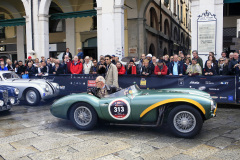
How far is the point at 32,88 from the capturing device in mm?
9586

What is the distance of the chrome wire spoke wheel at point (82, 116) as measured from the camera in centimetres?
552

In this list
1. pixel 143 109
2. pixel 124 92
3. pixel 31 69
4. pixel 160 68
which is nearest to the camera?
pixel 143 109

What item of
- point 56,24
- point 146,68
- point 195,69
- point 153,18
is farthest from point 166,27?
point 195,69

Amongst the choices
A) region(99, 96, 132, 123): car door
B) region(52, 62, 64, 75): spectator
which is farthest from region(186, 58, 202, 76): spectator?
region(52, 62, 64, 75): spectator

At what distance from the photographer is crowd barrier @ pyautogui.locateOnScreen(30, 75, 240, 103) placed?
7734 millimetres

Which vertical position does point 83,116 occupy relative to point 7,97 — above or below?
below

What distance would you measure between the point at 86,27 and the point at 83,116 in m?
13.5

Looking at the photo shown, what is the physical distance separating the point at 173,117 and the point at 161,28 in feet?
60.1

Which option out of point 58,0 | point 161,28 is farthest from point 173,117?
point 161,28

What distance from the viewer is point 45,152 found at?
4270 millimetres

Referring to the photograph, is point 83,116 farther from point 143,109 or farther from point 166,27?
A: point 166,27

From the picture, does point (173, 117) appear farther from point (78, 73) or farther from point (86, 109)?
point (78, 73)

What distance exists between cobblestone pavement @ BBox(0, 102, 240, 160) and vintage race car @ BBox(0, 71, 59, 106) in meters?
3.08

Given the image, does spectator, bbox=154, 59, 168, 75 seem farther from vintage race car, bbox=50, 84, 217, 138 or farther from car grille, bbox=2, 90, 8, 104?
car grille, bbox=2, 90, 8, 104
